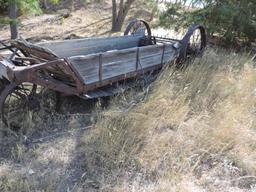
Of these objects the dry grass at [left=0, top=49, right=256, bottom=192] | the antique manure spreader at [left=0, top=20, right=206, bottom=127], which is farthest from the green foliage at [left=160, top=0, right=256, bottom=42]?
the dry grass at [left=0, top=49, right=256, bottom=192]

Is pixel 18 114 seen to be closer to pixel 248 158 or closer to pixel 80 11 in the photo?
pixel 248 158

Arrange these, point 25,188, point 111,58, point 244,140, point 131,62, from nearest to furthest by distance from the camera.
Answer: point 25,188
point 244,140
point 111,58
point 131,62

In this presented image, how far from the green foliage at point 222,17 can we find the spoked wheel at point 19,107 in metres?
4.99

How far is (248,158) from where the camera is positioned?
11.3ft

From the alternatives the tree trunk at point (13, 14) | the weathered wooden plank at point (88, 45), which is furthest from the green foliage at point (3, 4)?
the weathered wooden plank at point (88, 45)

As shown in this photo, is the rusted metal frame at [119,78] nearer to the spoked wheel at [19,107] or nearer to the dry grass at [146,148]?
the dry grass at [146,148]

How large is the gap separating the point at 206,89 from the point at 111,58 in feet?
5.01

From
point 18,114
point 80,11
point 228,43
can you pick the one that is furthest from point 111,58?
point 80,11

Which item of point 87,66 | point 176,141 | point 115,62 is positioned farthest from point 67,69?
point 176,141

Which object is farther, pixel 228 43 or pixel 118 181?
pixel 228 43

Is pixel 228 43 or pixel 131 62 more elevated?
pixel 131 62

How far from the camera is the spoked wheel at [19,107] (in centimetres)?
379

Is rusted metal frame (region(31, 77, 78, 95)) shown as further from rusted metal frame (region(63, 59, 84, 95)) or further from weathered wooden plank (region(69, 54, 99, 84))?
weathered wooden plank (region(69, 54, 99, 84))

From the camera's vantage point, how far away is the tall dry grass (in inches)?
123
